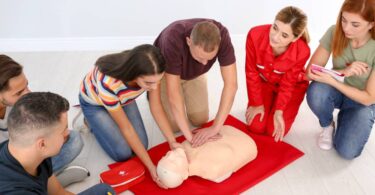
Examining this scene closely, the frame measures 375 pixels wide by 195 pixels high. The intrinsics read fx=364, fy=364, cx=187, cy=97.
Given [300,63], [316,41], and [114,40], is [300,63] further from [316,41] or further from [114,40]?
[114,40]

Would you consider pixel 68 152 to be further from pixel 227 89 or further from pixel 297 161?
pixel 297 161

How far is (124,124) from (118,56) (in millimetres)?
328

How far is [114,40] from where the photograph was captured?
307cm

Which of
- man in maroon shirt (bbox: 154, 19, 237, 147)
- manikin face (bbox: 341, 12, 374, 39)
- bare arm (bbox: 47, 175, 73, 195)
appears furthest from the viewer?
manikin face (bbox: 341, 12, 374, 39)

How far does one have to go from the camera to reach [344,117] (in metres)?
1.91

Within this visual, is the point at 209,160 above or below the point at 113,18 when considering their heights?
below

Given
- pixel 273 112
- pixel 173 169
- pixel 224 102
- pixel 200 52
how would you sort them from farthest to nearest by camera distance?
pixel 273 112 → pixel 224 102 → pixel 173 169 → pixel 200 52

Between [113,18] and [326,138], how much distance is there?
1.88 metres

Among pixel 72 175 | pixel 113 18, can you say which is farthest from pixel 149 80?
pixel 113 18

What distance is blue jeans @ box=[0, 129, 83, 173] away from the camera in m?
1.70

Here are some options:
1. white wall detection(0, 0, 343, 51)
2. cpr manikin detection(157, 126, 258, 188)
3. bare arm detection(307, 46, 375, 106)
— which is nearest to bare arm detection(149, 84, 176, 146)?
cpr manikin detection(157, 126, 258, 188)

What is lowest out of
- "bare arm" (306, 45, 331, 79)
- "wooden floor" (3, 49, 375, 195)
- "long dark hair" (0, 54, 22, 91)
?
"wooden floor" (3, 49, 375, 195)

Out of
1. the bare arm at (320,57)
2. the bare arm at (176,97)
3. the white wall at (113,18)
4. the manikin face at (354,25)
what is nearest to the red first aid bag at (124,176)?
the bare arm at (176,97)

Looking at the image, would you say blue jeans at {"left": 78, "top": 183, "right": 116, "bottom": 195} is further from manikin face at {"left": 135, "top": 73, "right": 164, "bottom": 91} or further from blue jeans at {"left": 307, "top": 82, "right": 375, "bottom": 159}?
blue jeans at {"left": 307, "top": 82, "right": 375, "bottom": 159}
